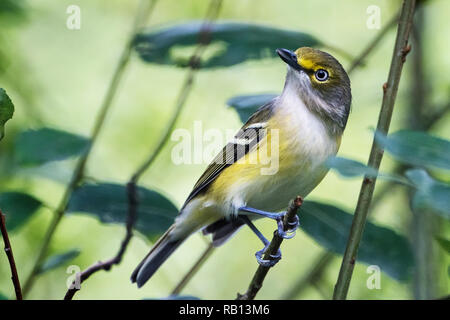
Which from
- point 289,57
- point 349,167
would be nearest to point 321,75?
point 289,57

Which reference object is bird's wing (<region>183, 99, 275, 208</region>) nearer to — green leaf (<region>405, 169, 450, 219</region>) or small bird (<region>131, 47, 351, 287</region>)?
small bird (<region>131, 47, 351, 287</region>)

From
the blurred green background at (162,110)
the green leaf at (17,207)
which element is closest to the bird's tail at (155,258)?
the blurred green background at (162,110)

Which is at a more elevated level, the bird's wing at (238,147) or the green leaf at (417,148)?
the bird's wing at (238,147)

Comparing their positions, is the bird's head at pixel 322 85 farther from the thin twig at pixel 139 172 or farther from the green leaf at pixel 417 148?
the green leaf at pixel 417 148

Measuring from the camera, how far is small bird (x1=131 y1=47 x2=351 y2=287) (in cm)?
250

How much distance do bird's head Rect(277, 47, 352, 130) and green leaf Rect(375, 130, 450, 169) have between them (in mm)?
1157

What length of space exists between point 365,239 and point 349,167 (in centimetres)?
105

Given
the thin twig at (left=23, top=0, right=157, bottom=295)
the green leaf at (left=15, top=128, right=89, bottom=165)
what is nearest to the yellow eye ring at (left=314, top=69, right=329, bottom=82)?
the thin twig at (left=23, top=0, right=157, bottom=295)

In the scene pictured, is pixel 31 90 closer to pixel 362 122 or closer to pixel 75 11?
pixel 75 11

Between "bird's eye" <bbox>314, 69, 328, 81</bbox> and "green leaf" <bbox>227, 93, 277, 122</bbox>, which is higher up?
"bird's eye" <bbox>314, 69, 328, 81</bbox>

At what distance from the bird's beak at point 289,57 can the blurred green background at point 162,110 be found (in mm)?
923

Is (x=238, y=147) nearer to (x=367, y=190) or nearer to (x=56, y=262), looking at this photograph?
(x=56, y=262)

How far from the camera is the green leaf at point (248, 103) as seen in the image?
7.36ft
